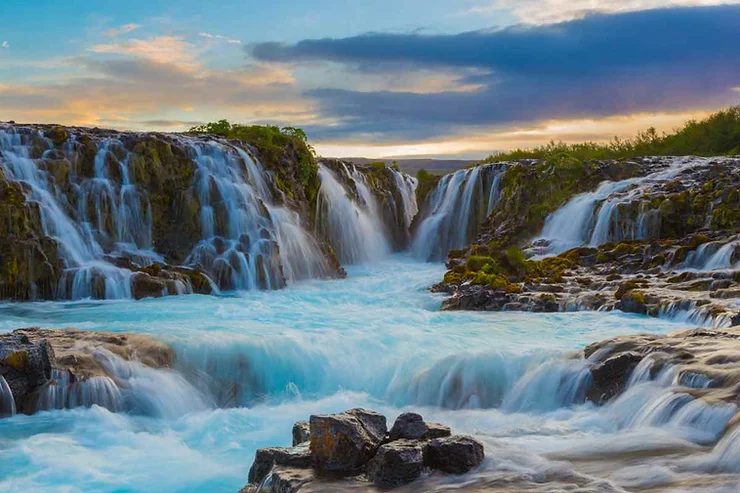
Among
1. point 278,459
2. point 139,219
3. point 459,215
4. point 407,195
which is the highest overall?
point 407,195

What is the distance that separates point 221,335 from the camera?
14.3m

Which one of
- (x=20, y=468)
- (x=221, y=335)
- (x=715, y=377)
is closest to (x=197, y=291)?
(x=221, y=335)

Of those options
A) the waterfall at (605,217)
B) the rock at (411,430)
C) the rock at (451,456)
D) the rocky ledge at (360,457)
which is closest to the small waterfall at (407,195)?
the waterfall at (605,217)

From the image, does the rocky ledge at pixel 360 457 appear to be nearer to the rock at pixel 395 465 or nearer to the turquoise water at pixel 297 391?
the rock at pixel 395 465

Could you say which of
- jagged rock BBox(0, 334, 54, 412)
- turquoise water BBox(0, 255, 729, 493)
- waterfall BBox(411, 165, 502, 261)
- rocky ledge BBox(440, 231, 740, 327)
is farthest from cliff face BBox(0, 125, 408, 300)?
jagged rock BBox(0, 334, 54, 412)

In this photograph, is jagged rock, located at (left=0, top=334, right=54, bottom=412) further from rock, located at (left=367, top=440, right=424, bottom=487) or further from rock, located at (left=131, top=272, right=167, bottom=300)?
rock, located at (left=131, top=272, right=167, bottom=300)

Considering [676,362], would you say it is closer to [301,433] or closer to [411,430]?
[411,430]

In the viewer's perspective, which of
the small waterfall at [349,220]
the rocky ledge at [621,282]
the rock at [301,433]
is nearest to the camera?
the rock at [301,433]

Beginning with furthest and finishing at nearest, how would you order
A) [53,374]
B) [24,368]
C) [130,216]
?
[130,216]
[53,374]
[24,368]

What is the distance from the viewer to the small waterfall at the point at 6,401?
11.0 metres

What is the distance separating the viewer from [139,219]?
23672 millimetres

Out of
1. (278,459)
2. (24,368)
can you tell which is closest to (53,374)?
(24,368)

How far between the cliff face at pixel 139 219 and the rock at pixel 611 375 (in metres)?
13.2

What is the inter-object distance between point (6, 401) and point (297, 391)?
4.21m
